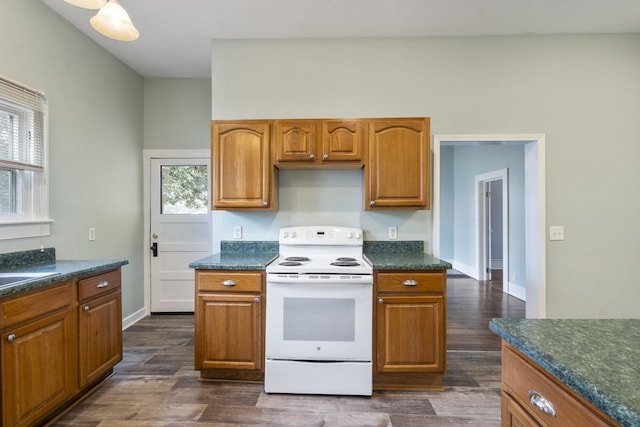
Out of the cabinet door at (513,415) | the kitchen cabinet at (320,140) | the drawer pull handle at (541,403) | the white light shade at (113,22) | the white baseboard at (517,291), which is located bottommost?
the white baseboard at (517,291)

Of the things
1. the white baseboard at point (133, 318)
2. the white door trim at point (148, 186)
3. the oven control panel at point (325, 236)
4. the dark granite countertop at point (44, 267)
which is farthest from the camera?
the white door trim at point (148, 186)

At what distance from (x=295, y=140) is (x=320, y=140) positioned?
0.21 meters

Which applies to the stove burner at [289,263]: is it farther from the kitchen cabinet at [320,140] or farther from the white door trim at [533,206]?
the white door trim at [533,206]

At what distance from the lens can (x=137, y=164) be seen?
12.0 feet

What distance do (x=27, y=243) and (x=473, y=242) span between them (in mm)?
6488

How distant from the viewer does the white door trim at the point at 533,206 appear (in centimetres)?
279

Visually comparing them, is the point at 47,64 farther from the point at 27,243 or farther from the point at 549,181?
the point at 549,181

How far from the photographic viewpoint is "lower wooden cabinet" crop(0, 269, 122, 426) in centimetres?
158

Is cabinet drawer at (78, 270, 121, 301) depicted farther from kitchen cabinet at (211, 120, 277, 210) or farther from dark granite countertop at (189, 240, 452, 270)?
kitchen cabinet at (211, 120, 277, 210)

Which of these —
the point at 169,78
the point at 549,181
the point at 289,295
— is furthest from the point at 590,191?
the point at 169,78

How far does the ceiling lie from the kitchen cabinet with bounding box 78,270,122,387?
214 centimetres

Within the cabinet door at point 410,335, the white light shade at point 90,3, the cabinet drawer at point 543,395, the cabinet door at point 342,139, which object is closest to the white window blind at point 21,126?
the white light shade at point 90,3

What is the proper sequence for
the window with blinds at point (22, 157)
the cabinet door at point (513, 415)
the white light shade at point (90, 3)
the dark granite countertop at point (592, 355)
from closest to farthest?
the dark granite countertop at point (592, 355)
the cabinet door at point (513, 415)
the white light shade at point (90, 3)
the window with blinds at point (22, 157)

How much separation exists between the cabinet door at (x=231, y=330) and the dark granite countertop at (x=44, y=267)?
2.39 ft
